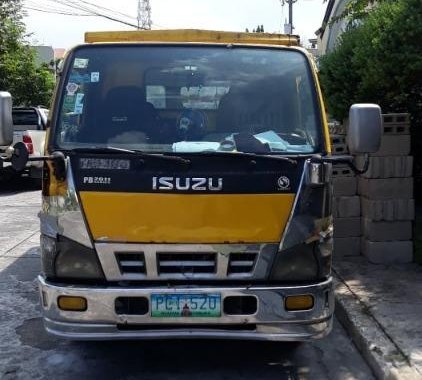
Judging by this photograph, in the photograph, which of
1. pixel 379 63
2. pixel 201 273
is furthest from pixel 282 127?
pixel 379 63

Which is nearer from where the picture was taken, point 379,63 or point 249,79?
point 249,79

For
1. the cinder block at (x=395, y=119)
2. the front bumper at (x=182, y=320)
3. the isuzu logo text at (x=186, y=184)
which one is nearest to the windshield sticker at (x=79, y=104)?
the isuzu logo text at (x=186, y=184)

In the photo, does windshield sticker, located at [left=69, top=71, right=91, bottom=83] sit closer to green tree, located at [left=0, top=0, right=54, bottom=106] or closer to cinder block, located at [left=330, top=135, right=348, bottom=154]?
cinder block, located at [left=330, top=135, right=348, bottom=154]

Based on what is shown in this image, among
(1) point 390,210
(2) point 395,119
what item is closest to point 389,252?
(1) point 390,210

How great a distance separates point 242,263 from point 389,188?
3.32 meters

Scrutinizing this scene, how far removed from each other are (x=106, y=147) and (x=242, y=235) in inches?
41.7

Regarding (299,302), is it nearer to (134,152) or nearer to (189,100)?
(134,152)

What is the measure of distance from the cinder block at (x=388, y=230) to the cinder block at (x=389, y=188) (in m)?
0.28

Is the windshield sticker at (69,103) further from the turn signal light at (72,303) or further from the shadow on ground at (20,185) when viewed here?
the shadow on ground at (20,185)

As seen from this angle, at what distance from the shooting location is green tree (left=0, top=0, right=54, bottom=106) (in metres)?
20.6

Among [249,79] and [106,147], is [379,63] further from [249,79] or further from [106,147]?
[106,147]

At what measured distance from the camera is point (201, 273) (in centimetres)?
402

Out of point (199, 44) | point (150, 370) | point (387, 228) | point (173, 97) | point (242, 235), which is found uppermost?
point (199, 44)

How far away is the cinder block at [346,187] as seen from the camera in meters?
7.08
